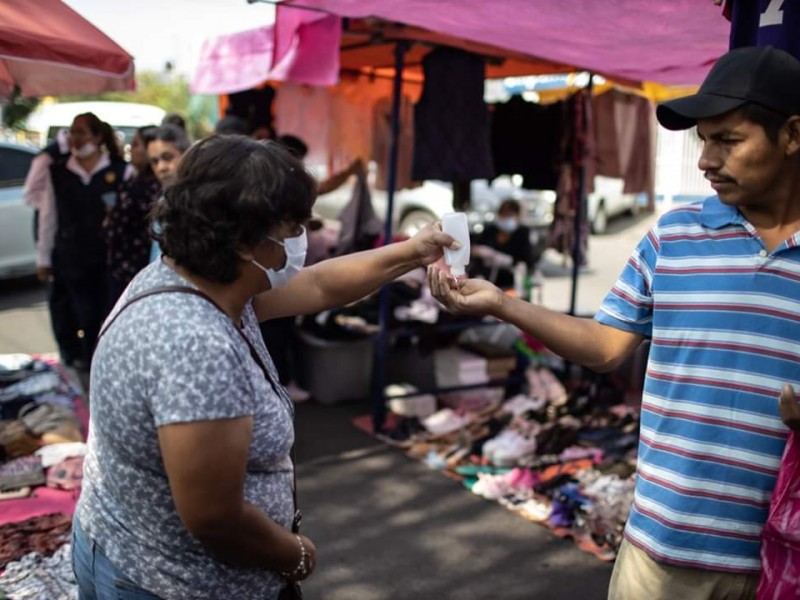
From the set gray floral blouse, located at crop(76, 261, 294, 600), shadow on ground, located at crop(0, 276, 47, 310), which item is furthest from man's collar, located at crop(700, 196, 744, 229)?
shadow on ground, located at crop(0, 276, 47, 310)

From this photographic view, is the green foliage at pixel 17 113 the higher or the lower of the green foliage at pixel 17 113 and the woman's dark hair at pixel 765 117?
the higher

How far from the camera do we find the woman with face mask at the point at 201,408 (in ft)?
4.43

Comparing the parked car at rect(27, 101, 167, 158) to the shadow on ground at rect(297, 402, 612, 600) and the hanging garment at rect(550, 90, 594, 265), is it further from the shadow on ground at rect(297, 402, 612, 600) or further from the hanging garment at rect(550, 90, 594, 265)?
the shadow on ground at rect(297, 402, 612, 600)

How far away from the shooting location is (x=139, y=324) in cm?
139

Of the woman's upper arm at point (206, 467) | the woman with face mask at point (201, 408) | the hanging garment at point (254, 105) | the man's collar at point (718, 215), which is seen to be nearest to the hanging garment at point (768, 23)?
the man's collar at point (718, 215)

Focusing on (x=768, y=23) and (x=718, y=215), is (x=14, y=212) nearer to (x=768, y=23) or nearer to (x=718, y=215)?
(x=768, y=23)

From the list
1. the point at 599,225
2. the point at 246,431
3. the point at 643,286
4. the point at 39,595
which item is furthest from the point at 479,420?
the point at 599,225

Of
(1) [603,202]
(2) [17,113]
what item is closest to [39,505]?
(1) [603,202]

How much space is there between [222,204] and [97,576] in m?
0.79

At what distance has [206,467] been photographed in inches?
52.7

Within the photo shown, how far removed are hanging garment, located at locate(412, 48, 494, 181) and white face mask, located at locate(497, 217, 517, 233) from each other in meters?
1.34

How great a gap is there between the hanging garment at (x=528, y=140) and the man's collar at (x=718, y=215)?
5.03 meters

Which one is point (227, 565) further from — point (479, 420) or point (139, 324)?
point (479, 420)

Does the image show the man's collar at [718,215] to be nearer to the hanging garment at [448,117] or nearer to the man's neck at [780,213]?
the man's neck at [780,213]
